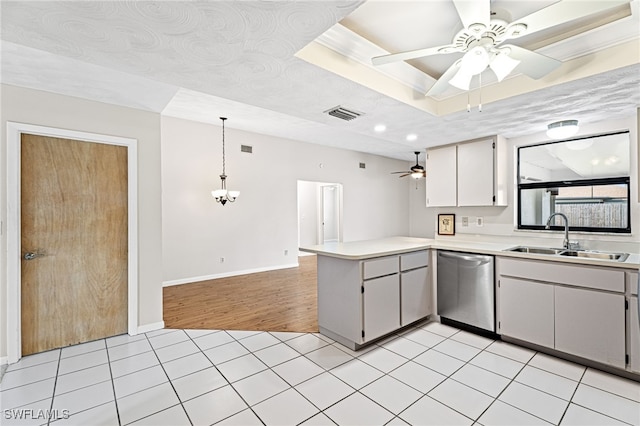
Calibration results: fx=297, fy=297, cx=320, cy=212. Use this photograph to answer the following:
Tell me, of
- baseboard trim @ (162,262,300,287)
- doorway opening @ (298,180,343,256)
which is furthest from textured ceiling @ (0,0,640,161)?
doorway opening @ (298,180,343,256)

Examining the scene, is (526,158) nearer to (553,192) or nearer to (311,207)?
(553,192)

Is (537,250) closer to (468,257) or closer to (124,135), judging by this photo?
(468,257)

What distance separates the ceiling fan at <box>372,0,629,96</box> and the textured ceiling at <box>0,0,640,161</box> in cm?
28

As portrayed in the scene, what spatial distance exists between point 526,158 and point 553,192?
1.72ft

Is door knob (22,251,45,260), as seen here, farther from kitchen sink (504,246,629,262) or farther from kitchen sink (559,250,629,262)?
kitchen sink (559,250,629,262)

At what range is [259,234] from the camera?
19.9ft

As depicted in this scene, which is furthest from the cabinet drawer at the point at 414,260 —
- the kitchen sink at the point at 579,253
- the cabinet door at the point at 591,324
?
the cabinet door at the point at 591,324

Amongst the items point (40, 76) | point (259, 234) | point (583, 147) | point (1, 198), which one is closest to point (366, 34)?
point (40, 76)

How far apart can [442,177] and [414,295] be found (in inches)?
70.4

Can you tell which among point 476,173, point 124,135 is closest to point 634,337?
point 476,173

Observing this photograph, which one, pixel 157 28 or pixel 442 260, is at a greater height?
pixel 157 28

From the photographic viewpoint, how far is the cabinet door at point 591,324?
230 cm

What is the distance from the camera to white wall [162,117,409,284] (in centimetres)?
506

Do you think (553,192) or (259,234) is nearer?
(553,192)
